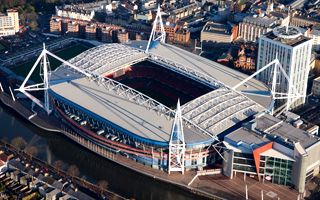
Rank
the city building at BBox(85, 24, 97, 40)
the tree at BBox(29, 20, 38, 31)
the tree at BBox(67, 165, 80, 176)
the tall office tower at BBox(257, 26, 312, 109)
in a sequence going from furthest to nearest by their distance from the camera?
the tree at BBox(29, 20, 38, 31)
the city building at BBox(85, 24, 97, 40)
the tall office tower at BBox(257, 26, 312, 109)
the tree at BBox(67, 165, 80, 176)

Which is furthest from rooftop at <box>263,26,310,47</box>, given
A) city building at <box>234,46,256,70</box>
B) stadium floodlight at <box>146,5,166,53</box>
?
stadium floodlight at <box>146,5,166,53</box>

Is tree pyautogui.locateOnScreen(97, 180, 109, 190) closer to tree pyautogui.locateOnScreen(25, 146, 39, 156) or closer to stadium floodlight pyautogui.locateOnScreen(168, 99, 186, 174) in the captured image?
stadium floodlight pyautogui.locateOnScreen(168, 99, 186, 174)

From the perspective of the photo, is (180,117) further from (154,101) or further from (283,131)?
(283,131)

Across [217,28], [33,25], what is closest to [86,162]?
[217,28]

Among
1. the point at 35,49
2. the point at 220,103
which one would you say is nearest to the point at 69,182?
the point at 220,103

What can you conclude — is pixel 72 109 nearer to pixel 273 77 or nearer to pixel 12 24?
pixel 273 77
